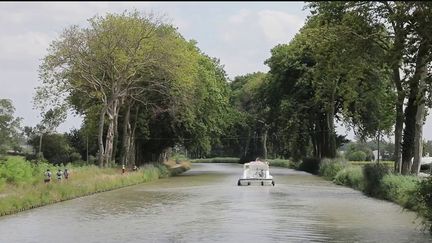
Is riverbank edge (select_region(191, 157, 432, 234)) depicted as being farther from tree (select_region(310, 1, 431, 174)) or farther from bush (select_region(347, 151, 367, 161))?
bush (select_region(347, 151, 367, 161))

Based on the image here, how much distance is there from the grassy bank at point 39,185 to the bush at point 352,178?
15982mm

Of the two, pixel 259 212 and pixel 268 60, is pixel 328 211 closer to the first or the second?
pixel 259 212

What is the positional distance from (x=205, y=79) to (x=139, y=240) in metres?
43.1

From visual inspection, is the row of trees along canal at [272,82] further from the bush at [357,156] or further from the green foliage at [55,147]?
the bush at [357,156]

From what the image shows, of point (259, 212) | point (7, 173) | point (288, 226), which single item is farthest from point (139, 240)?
point (7, 173)

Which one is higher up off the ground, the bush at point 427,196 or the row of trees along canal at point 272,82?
the row of trees along canal at point 272,82

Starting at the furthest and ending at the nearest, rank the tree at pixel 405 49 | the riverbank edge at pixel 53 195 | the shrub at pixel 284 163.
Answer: the shrub at pixel 284 163 < the riverbank edge at pixel 53 195 < the tree at pixel 405 49

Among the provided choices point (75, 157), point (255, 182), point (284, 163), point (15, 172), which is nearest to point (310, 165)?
point (284, 163)

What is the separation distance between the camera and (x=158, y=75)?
47.9m

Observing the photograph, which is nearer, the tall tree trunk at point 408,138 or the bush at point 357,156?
the tall tree trunk at point 408,138

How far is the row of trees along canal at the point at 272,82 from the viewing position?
91.1ft

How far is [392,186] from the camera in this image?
29.5m

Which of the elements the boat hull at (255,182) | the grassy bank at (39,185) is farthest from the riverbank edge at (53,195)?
the boat hull at (255,182)

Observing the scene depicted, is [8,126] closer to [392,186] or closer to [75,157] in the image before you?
[75,157]
